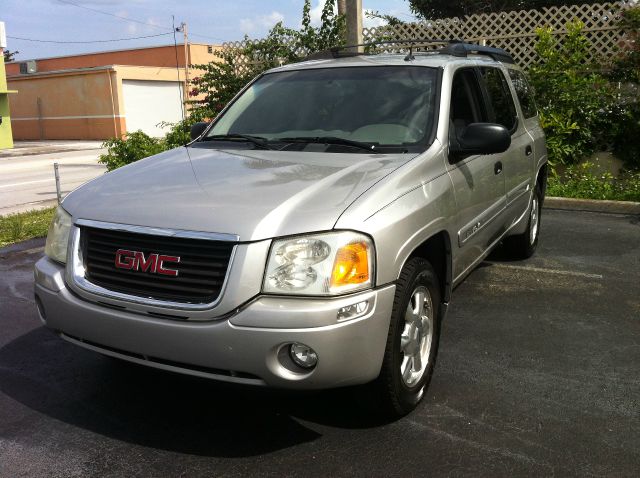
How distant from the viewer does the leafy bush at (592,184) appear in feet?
29.2

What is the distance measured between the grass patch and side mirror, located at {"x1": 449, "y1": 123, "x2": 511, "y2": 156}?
18.4ft

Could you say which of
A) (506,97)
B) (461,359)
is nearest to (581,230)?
(506,97)

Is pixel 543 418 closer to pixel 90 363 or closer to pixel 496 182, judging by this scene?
pixel 496 182

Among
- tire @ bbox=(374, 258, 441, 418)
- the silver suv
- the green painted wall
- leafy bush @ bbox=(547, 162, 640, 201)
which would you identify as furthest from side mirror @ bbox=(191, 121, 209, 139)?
the green painted wall

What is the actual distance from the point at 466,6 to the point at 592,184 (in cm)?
1705

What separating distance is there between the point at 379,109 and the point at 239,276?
5.99 ft

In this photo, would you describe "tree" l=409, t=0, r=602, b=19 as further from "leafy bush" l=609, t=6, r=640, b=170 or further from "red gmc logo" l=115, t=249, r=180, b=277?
"red gmc logo" l=115, t=249, r=180, b=277

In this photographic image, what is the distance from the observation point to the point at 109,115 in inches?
1371

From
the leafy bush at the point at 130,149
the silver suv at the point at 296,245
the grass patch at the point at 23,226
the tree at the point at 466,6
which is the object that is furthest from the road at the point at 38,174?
the tree at the point at 466,6

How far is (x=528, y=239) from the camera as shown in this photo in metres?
6.18

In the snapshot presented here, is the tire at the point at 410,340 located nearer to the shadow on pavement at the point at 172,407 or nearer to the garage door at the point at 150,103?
the shadow on pavement at the point at 172,407

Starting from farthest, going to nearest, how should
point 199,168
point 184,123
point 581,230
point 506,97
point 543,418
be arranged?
point 184,123
point 581,230
point 506,97
point 199,168
point 543,418

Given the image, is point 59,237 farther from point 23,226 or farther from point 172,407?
point 23,226

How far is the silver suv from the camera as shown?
108 inches
